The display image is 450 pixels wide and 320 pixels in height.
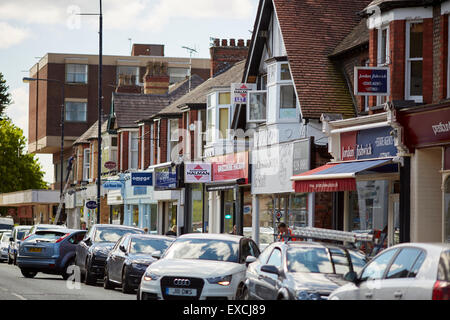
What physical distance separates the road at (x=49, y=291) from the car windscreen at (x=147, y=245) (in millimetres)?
1152

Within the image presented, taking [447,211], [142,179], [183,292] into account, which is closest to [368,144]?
[447,211]

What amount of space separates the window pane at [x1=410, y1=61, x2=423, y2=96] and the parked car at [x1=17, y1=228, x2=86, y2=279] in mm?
11863

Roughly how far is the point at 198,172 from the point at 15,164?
54.4 meters

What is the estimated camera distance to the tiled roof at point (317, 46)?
104ft

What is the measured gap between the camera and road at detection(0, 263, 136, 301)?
828 inches

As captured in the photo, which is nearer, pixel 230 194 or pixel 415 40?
pixel 415 40

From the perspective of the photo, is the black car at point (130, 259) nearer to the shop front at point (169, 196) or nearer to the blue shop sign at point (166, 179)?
the shop front at point (169, 196)

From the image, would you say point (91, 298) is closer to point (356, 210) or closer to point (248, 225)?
point (356, 210)

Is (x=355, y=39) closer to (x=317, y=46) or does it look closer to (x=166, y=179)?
Result: (x=317, y=46)

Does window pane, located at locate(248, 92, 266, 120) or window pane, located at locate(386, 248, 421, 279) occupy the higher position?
window pane, located at locate(248, 92, 266, 120)

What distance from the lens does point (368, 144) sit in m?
26.7

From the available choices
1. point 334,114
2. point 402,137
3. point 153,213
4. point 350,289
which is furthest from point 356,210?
point 153,213

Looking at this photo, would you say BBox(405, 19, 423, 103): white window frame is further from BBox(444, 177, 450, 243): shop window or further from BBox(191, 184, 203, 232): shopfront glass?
BBox(191, 184, 203, 232): shopfront glass

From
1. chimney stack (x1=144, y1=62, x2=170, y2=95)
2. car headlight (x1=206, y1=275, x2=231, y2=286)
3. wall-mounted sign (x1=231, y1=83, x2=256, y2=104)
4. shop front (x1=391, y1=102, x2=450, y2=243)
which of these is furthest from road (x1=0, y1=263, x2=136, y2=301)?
chimney stack (x1=144, y1=62, x2=170, y2=95)
